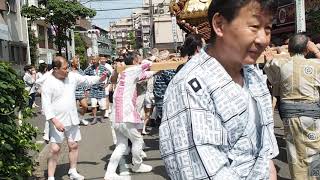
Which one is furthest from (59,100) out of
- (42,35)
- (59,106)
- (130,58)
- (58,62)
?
(42,35)

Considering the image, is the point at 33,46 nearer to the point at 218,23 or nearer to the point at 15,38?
the point at 15,38

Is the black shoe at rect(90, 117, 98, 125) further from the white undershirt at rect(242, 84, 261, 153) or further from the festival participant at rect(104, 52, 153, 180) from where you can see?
the white undershirt at rect(242, 84, 261, 153)

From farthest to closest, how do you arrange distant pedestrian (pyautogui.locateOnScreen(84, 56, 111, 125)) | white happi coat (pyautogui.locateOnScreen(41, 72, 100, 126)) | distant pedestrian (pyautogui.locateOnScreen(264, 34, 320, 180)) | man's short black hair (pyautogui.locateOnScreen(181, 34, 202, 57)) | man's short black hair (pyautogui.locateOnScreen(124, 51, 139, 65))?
distant pedestrian (pyautogui.locateOnScreen(84, 56, 111, 125)) → man's short black hair (pyautogui.locateOnScreen(124, 51, 139, 65)) → white happi coat (pyautogui.locateOnScreen(41, 72, 100, 126)) → man's short black hair (pyautogui.locateOnScreen(181, 34, 202, 57)) → distant pedestrian (pyautogui.locateOnScreen(264, 34, 320, 180))

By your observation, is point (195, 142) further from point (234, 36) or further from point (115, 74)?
point (115, 74)

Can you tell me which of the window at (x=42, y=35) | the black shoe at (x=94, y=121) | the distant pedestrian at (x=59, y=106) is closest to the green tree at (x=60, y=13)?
the window at (x=42, y=35)

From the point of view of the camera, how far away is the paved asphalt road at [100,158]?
22.3ft

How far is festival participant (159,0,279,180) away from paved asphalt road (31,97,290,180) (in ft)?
15.1

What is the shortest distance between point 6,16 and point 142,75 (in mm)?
24166

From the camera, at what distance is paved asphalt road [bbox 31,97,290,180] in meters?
6.80

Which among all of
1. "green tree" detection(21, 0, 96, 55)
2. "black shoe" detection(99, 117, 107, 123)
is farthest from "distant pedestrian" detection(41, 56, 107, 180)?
"green tree" detection(21, 0, 96, 55)

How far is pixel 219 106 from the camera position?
1.75 metres

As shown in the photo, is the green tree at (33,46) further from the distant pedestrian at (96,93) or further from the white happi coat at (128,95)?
the white happi coat at (128,95)

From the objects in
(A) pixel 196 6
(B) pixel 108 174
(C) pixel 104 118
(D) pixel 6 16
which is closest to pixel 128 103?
(B) pixel 108 174

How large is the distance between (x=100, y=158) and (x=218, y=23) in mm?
6551
